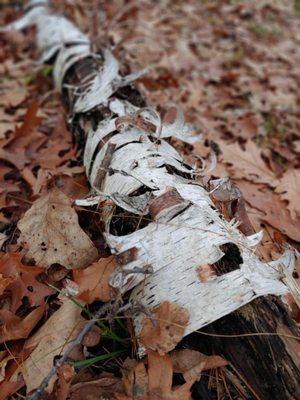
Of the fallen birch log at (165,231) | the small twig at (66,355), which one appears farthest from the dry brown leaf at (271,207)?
the small twig at (66,355)

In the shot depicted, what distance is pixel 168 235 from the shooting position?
1447 mm

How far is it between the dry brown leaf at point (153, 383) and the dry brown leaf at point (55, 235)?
0.50 metres

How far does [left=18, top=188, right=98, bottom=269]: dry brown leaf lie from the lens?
5.52 feet

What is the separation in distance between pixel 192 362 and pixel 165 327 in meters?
0.16

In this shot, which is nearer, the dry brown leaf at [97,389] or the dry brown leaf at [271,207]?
the dry brown leaf at [97,389]

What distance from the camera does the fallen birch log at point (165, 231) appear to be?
4.41 feet

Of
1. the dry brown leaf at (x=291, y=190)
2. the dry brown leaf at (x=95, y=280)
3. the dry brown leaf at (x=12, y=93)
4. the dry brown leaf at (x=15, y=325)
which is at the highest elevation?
the dry brown leaf at (x=95, y=280)

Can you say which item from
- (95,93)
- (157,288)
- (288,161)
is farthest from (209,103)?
(157,288)

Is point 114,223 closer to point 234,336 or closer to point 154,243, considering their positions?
point 154,243

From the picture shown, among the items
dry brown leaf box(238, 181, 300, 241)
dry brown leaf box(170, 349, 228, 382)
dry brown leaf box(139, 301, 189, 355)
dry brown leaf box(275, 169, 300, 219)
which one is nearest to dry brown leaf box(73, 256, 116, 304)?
dry brown leaf box(139, 301, 189, 355)

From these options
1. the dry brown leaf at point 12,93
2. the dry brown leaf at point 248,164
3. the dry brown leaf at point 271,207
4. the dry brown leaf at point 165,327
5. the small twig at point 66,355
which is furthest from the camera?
the dry brown leaf at point 12,93

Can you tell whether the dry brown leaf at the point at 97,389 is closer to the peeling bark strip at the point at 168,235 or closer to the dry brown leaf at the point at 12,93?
the peeling bark strip at the point at 168,235

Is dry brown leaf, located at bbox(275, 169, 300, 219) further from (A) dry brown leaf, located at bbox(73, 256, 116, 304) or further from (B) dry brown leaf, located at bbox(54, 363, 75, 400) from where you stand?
(B) dry brown leaf, located at bbox(54, 363, 75, 400)

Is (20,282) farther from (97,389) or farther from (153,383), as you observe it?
(153,383)
